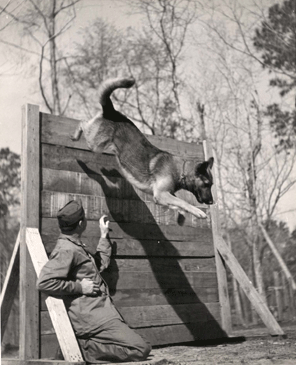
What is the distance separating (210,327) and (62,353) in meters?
2.26

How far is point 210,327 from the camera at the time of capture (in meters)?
4.92

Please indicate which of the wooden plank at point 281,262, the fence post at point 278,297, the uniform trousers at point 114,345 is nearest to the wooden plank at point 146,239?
the uniform trousers at point 114,345

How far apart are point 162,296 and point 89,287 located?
158 cm

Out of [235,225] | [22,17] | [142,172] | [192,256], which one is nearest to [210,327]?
[192,256]

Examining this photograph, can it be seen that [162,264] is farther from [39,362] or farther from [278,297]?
[278,297]

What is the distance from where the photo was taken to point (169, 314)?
15.0ft

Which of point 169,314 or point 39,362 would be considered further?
point 169,314

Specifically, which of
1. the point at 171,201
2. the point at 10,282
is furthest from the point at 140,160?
the point at 10,282

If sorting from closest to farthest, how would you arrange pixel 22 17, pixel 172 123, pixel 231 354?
pixel 231 354
pixel 22 17
pixel 172 123

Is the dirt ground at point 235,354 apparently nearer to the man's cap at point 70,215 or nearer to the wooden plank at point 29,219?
the wooden plank at point 29,219

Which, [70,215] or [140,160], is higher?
[140,160]

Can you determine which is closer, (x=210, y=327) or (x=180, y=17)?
(x=210, y=327)

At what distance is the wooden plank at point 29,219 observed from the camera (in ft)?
11.7

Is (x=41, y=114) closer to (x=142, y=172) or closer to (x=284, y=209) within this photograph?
(x=142, y=172)
